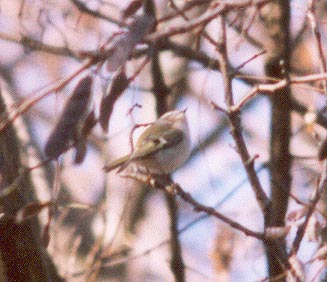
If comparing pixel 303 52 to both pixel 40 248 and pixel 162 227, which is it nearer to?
pixel 162 227

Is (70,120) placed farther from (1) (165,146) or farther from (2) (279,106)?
(1) (165,146)

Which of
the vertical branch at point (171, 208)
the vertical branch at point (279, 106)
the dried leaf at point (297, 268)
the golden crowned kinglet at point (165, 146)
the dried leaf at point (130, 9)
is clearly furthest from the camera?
the golden crowned kinglet at point (165, 146)

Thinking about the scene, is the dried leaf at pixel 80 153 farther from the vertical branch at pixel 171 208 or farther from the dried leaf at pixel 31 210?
the vertical branch at pixel 171 208

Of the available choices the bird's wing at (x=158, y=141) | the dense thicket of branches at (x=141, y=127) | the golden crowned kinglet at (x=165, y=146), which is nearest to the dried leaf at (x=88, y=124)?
the dense thicket of branches at (x=141, y=127)

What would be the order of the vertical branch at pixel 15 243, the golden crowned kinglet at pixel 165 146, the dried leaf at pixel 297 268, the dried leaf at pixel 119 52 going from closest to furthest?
1. the dried leaf at pixel 119 52
2. the dried leaf at pixel 297 268
3. the vertical branch at pixel 15 243
4. the golden crowned kinglet at pixel 165 146

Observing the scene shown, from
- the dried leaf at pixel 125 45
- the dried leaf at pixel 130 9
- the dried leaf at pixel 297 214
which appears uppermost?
the dried leaf at pixel 130 9

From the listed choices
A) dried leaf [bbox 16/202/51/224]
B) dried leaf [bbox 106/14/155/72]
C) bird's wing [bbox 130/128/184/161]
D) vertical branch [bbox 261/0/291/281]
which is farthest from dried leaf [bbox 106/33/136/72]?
bird's wing [bbox 130/128/184/161]
